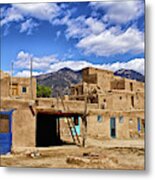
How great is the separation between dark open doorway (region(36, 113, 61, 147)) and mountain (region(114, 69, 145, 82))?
1.87 ft

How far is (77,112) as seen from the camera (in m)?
3.26

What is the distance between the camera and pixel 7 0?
10.8 ft

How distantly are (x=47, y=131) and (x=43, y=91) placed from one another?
0.30 m

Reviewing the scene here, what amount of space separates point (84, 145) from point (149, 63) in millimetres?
763

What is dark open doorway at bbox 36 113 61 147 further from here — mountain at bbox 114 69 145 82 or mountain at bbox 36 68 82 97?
mountain at bbox 114 69 145 82

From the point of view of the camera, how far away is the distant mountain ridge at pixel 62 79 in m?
3.19

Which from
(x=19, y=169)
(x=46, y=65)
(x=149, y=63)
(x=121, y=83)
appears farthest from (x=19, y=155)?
(x=149, y=63)

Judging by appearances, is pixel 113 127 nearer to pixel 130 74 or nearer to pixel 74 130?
pixel 74 130

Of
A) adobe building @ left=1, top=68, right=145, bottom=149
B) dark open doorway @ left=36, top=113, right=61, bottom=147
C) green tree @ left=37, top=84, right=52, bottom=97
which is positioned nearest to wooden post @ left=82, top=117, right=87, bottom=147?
adobe building @ left=1, top=68, right=145, bottom=149

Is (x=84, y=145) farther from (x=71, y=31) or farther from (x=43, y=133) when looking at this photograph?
(x=71, y=31)

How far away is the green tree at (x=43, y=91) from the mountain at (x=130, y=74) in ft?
1.67

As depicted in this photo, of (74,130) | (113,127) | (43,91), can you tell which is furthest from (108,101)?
(43,91)

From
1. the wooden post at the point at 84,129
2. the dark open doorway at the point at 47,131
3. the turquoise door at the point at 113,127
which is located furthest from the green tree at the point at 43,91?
the turquoise door at the point at 113,127

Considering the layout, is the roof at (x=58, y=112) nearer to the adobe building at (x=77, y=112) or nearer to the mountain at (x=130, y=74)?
the adobe building at (x=77, y=112)
